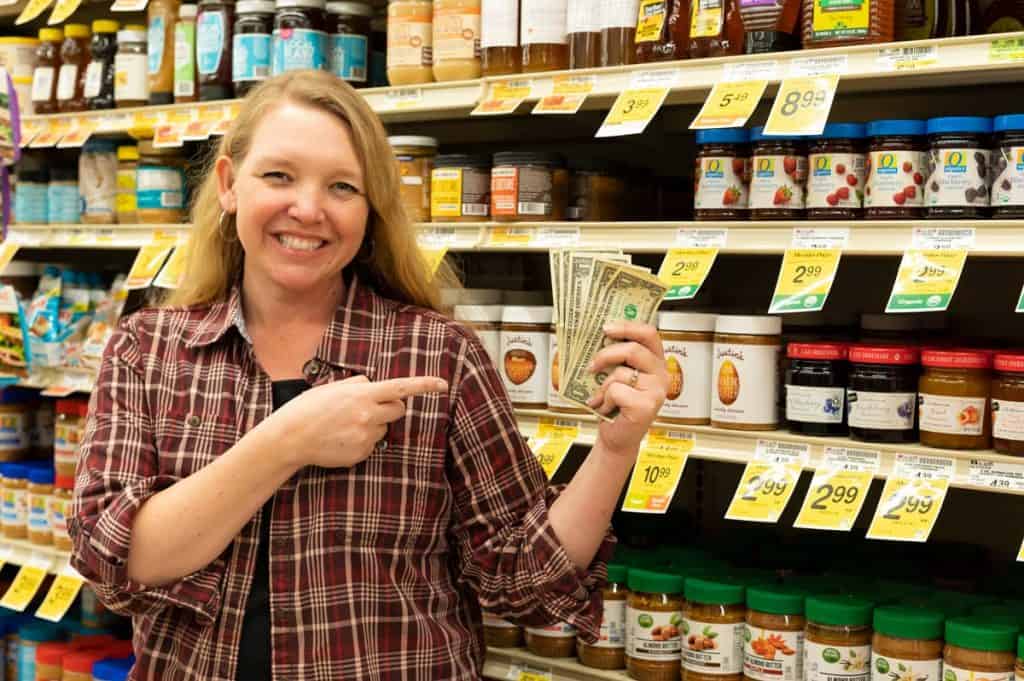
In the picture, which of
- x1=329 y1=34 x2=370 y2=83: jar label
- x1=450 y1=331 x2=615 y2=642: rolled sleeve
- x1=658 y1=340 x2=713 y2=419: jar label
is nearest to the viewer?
x1=450 y1=331 x2=615 y2=642: rolled sleeve

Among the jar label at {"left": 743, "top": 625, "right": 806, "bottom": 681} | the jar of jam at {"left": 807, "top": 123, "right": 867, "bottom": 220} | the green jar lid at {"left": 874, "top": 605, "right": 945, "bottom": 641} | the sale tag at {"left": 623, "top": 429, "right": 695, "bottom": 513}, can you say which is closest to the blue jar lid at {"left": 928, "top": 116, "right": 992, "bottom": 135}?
the jar of jam at {"left": 807, "top": 123, "right": 867, "bottom": 220}

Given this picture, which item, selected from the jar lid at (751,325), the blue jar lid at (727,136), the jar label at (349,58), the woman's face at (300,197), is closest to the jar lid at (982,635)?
the jar lid at (751,325)

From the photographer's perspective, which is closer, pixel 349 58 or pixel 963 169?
pixel 963 169

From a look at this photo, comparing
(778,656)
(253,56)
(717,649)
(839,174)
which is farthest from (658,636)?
(253,56)

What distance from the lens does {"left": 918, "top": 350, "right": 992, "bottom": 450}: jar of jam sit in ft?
6.21

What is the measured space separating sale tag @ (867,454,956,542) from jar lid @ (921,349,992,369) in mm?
156

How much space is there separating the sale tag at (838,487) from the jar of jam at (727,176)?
0.48 metres

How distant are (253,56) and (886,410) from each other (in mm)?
1673

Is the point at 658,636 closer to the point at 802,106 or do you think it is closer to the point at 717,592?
the point at 717,592

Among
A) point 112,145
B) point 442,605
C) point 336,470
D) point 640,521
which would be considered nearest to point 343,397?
point 336,470

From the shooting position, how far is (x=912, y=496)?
188 centimetres

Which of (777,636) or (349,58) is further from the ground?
(349,58)

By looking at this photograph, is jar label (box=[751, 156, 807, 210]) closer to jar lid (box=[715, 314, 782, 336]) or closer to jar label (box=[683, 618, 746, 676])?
jar lid (box=[715, 314, 782, 336])

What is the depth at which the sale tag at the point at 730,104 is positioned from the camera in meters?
1.96
